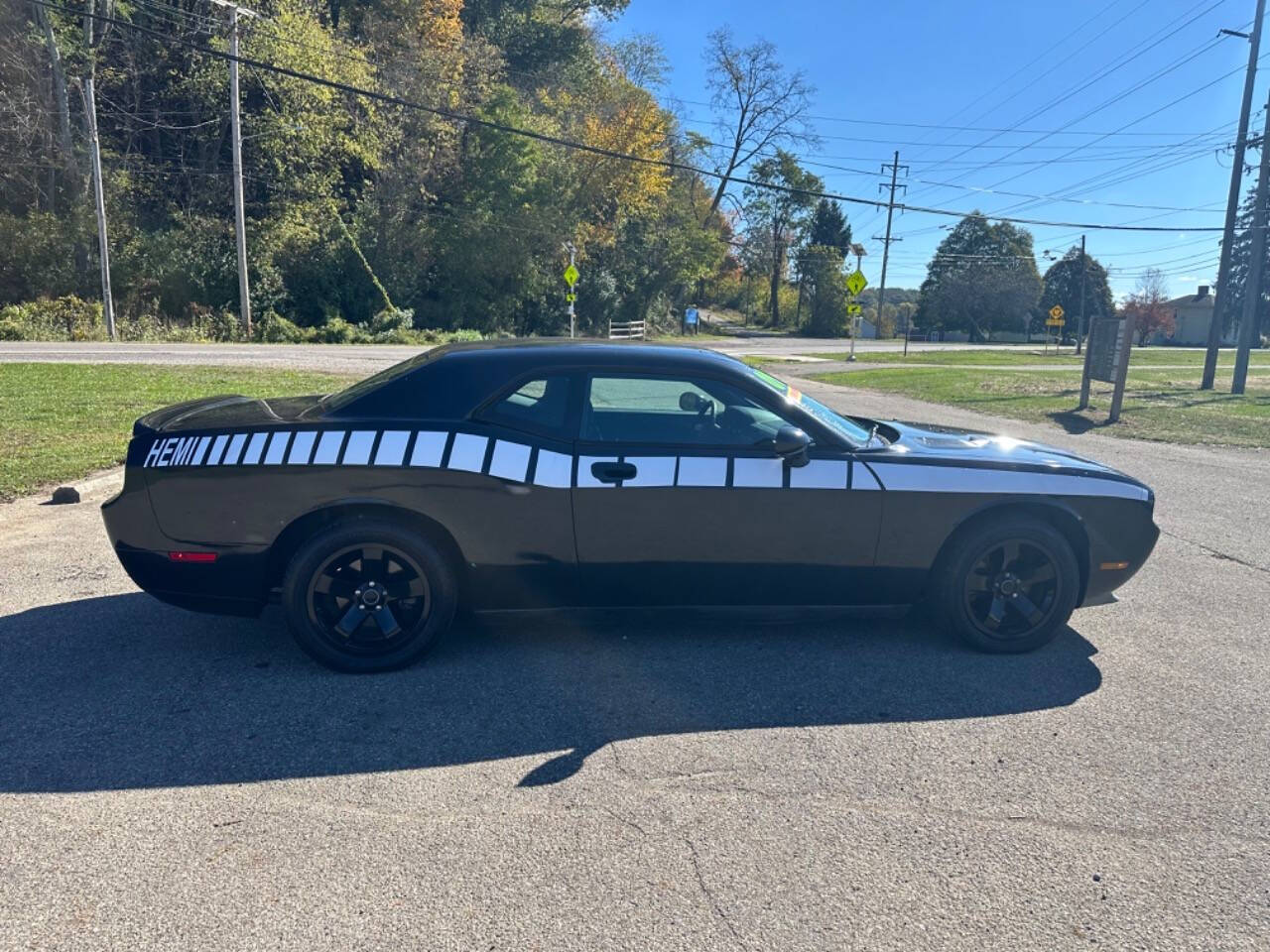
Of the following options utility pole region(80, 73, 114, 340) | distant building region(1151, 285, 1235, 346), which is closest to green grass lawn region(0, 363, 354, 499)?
utility pole region(80, 73, 114, 340)

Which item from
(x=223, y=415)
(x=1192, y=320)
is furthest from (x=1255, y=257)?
(x=1192, y=320)

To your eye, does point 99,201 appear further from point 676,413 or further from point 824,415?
point 824,415

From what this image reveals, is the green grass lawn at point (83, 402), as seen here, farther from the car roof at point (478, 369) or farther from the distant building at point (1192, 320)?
the distant building at point (1192, 320)

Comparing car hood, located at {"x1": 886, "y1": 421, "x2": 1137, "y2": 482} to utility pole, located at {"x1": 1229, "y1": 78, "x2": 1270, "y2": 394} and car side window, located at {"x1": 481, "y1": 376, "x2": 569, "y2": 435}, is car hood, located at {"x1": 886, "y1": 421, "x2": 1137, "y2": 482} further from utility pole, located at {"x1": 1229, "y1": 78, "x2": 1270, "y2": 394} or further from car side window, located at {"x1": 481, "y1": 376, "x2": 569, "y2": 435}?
utility pole, located at {"x1": 1229, "y1": 78, "x2": 1270, "y2": 394}

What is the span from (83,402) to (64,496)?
16.8 feet

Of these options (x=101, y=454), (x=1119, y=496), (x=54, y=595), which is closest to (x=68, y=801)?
(x=54, y=595)

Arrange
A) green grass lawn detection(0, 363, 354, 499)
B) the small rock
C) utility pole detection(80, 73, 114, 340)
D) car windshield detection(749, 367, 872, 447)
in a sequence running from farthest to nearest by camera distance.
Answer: utility pole detection(80, 73, 114, 340) → green grass lawn detection(0, 363, 354, 499) → the small rock → car windshield detection(749, 367, 872, 447)

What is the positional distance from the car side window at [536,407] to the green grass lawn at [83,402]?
17.2 ft

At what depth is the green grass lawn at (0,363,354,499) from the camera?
7.79 metres

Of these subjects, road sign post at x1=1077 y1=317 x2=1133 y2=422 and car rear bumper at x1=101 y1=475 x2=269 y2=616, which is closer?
car rear bumper at x1=101 y1=475 x2=269 y2=616

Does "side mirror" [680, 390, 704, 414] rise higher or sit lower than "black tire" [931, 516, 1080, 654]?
higher

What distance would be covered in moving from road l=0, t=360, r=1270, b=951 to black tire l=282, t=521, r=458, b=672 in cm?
13

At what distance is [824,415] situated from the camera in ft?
14.6

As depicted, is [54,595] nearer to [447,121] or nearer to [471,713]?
[471,713]
